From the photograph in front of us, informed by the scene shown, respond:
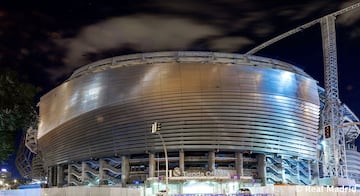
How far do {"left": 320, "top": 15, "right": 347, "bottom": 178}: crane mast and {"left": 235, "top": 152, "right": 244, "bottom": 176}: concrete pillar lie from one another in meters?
20.3

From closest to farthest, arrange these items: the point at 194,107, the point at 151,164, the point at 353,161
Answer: the point at 194,107 → the point at 151,164 → the point at 353,161

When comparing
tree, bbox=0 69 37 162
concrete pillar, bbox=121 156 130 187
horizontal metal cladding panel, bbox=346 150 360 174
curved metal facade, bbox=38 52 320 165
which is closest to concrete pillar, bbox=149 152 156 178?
curved metal facade, bbox=38 52 320 165

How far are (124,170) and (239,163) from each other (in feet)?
85.2

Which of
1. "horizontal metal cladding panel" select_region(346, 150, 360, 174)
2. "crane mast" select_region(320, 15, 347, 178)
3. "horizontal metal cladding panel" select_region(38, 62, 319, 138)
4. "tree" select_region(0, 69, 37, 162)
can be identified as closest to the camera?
"tree" select_region(0, 69, 37, 162)

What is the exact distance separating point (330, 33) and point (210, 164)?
143 ft

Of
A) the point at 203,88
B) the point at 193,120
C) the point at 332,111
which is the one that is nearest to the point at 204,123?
the point at 193,120

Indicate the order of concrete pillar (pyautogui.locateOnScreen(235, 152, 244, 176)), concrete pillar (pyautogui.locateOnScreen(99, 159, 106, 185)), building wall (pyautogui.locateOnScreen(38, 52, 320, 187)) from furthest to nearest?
concrete pillar (pyautogui.locateOnScreen(99, 159, 106, 185)), concrete pillar (pyautogui.locateOnScreen(235, 152, 244, 176)), building wall (pyautogui.locateOnScreen(38, 52, 320, 187))

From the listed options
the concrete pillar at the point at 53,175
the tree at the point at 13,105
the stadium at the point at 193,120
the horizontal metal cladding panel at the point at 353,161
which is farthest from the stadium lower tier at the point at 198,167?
the tree at the point at 13,105

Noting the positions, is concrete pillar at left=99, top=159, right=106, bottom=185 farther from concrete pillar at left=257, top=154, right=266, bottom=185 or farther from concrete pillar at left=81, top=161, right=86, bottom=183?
concrete pillar at left=257, top=154, right=266, bottom=185

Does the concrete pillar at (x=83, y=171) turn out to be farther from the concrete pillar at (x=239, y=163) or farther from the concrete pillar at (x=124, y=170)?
the concrete pillar at (x=239, y=163)

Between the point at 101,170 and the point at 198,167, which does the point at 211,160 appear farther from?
the point at 101,170

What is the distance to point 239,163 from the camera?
3917 inches

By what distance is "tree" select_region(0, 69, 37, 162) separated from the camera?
93.6ft

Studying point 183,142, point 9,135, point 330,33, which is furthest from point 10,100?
→ point 330,33
